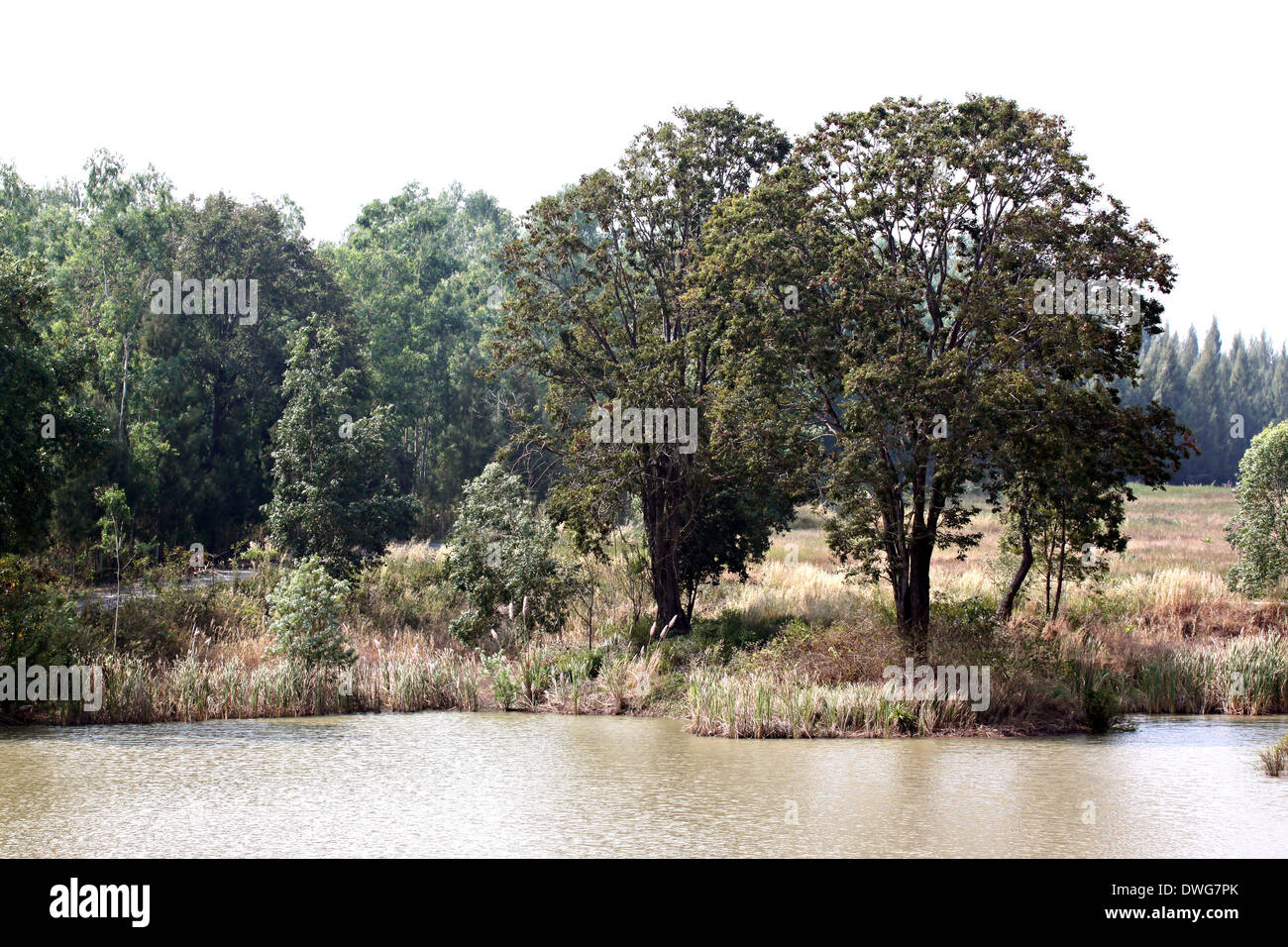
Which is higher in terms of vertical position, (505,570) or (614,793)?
(505,570)

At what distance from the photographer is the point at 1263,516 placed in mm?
30297

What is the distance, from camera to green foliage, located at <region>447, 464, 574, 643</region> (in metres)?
25.6

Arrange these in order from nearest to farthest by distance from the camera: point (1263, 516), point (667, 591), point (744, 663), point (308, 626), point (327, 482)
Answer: point (308, 626) < point (744, 663) < point (667, 591) < point (1263, 516) < point (327, 482)

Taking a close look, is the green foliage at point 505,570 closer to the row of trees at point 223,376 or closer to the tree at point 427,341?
the row of trees at point 223,376

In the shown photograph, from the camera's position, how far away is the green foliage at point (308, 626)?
21.7 meters

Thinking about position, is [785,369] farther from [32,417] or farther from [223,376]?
[223,376]

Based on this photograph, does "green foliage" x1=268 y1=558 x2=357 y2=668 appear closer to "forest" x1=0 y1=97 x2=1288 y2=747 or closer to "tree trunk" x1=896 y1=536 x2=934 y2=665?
"forest" x1=0 y1=97 x2=1288 y2=747

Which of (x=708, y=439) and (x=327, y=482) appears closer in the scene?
(x=708, y=439)

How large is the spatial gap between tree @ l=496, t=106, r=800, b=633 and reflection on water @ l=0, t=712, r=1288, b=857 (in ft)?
25.5

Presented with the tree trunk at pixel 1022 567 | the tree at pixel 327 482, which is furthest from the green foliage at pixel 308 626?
the tree trunk at pixel 1022 567

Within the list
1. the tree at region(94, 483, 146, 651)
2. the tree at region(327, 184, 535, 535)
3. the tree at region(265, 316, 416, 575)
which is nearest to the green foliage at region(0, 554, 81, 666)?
the tree at region(94, 483, 146, 651)

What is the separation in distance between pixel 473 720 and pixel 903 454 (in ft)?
30.7

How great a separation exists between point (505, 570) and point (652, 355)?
18.5 feet

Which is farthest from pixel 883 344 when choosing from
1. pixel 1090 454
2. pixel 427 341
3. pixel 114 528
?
pixel 427 341
